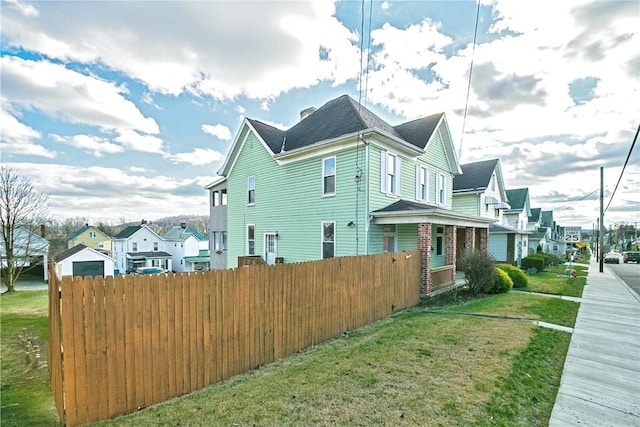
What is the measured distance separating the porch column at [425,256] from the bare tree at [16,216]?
89.9ft

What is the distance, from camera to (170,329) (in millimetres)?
4133

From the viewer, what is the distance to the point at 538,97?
12.5 m

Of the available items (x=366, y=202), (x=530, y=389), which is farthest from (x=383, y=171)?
(x=530, y=389)

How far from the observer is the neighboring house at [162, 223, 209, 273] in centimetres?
4666

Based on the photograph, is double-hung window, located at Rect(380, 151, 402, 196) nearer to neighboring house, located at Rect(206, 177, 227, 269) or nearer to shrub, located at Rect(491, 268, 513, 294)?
shrub, located at Rect(491, 268, 513, 294)

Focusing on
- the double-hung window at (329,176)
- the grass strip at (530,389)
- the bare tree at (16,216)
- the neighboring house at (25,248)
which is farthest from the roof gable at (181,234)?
the grass strip at (530,389)

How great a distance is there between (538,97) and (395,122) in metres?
7.56

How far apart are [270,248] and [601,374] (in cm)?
1335

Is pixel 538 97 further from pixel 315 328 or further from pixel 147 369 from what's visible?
pixel 147 369

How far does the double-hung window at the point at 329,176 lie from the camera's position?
12.8 meters

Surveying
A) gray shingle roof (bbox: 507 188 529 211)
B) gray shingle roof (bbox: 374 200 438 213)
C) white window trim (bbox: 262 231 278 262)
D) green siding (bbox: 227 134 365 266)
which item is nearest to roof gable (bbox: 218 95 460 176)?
green siding (bbox: 227 134 365 266)

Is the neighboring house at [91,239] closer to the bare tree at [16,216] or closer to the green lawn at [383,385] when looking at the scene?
the bare tree at [16,216]

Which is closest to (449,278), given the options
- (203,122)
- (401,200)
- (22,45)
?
(401,200)

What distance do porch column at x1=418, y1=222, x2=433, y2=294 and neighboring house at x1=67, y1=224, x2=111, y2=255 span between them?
49.9m
